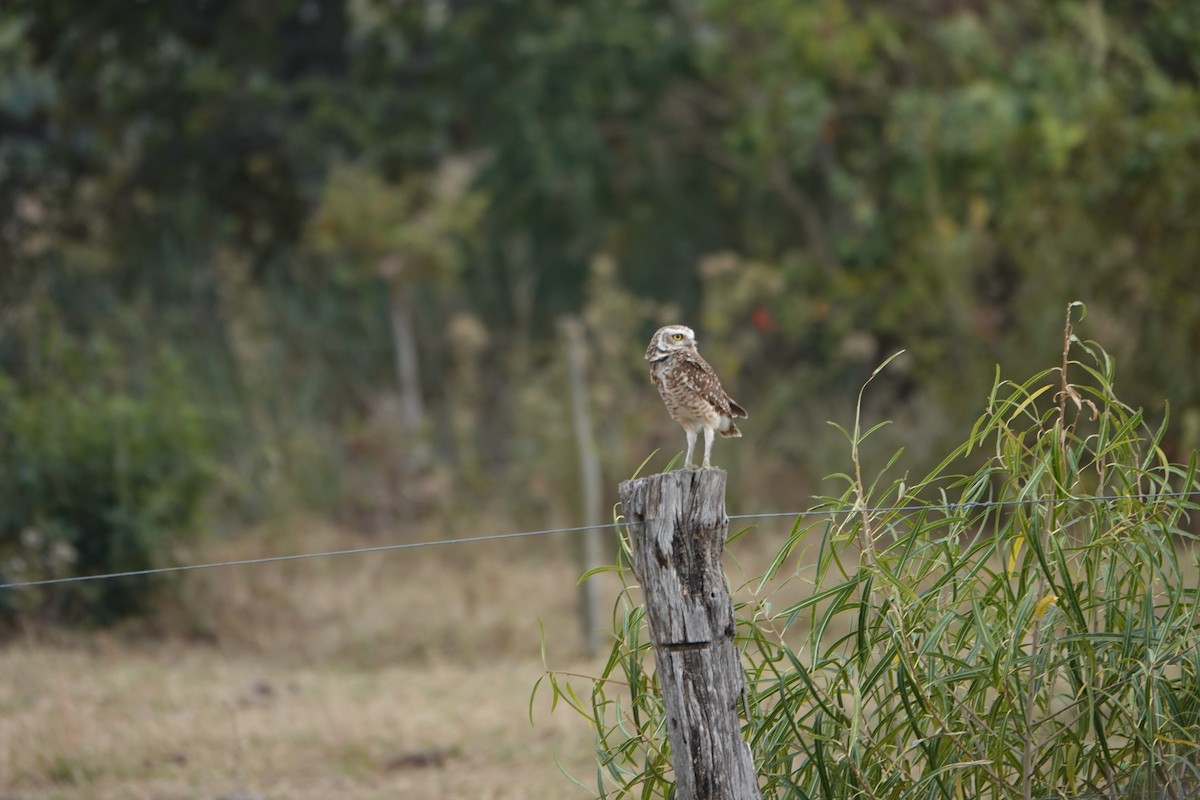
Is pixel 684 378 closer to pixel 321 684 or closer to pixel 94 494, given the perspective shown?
pixel 321 684

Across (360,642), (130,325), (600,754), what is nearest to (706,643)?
(600,754)

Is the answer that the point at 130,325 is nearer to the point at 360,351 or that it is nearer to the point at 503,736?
the point at 360,351

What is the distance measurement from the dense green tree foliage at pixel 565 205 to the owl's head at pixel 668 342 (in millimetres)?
4946

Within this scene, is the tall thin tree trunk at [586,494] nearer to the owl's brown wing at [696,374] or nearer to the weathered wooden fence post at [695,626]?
the owl's brown wing at [696,374]

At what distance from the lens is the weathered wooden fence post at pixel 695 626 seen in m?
3.07

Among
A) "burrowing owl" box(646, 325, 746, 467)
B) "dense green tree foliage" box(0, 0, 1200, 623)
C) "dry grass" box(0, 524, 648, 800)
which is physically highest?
"dense green tree foliage" box(0, 0, 1200, 623)

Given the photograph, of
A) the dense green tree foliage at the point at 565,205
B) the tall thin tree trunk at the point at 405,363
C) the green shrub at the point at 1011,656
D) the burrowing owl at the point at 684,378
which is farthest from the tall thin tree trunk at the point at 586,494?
the green shrub at the point at 1011,656

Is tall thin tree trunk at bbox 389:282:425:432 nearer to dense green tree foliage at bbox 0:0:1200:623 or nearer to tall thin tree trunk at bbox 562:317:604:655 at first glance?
dense green tree foliage at bbox 0:0:1200:623

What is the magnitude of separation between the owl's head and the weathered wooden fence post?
30.5 inches

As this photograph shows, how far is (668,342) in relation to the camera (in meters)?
3.83

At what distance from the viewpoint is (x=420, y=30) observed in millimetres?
13148

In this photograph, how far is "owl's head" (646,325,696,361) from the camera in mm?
3811

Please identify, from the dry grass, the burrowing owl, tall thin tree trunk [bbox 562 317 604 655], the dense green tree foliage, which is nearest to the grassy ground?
the dry grass

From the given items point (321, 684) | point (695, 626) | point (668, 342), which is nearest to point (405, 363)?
point (321, 684)
